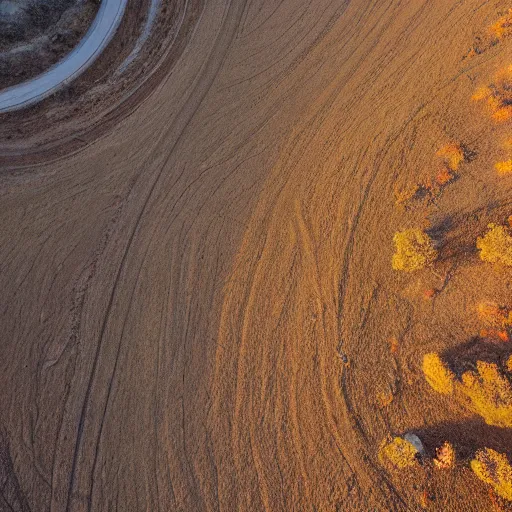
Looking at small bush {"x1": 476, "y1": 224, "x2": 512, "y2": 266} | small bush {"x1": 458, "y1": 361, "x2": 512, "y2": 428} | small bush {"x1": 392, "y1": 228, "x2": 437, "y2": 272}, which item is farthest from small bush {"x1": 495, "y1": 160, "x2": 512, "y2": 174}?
small bush {"x1": 458, "y1": 361, "x2": 512, "y2": 428}

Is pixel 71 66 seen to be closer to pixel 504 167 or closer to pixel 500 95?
pixel 500 95

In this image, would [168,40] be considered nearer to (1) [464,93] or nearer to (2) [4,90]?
(2) [4,90]

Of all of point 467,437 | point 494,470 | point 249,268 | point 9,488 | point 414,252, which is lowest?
point 494,470

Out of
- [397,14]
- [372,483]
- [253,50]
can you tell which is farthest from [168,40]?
[372,483]

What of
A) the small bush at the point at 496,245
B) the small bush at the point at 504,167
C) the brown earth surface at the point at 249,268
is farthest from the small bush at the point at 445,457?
the small bush at the point at 504,167

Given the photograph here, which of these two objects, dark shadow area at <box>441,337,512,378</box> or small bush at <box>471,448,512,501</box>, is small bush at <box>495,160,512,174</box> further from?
small bush at <box>471,448,512,501</box>

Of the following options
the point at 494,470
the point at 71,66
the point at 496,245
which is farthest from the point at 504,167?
the point at 71,66
